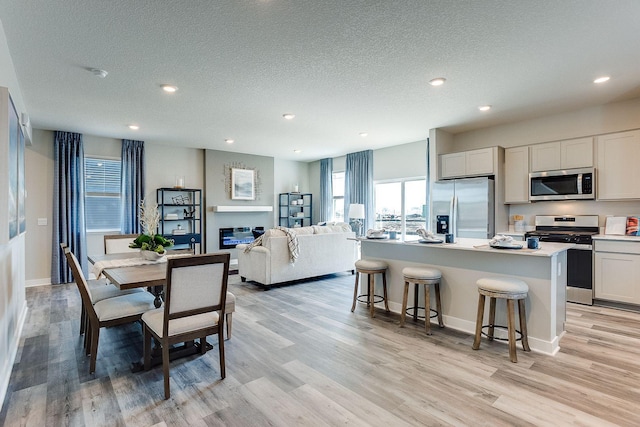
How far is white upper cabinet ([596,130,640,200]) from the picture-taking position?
A: 419cm

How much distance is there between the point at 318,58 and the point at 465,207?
11.7 ft

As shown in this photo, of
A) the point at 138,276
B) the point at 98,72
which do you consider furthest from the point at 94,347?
the point at 98,72

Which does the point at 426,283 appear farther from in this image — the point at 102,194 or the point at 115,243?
the point at 102,194

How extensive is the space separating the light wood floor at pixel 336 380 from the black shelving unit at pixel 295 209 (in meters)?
5.41

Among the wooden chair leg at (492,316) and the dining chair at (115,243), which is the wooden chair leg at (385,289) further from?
the dining chair at (115,243)

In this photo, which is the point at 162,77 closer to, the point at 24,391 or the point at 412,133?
the point at 24,391

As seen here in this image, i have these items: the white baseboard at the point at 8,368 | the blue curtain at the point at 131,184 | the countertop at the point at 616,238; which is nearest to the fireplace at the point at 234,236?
the blue curtain at the point at 131,184

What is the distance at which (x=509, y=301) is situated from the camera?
285 centimetres

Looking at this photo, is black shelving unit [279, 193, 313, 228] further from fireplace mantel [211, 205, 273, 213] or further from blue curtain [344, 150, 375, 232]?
blue curtain [344, 150, 375, 232]

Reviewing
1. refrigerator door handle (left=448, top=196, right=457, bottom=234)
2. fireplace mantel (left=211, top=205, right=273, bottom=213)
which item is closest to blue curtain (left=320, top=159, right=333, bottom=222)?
fireplace mantel (left=211, top=205, right=273, bottom=213)

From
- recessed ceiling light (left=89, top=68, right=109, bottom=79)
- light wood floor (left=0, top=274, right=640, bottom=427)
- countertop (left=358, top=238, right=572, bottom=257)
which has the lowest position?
light wood floor (left=0, top=274, right=640, bottom=427)

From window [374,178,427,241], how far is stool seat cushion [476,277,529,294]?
369 cm

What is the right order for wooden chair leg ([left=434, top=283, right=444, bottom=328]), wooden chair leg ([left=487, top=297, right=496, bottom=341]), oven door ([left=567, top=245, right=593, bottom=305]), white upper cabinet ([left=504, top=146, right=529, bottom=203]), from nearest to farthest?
wooden chair leg ([left=487, top=297, right=496, bottom=341]), wooden chair leg ([left=434, top=283, right=444, bottom=328]), oven door ([left=567, top=245, right=593, bottom=305]), white upper cabinet ([left=504, top=146, right=529, bottom=203])

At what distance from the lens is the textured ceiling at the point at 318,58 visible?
2.38 meters
